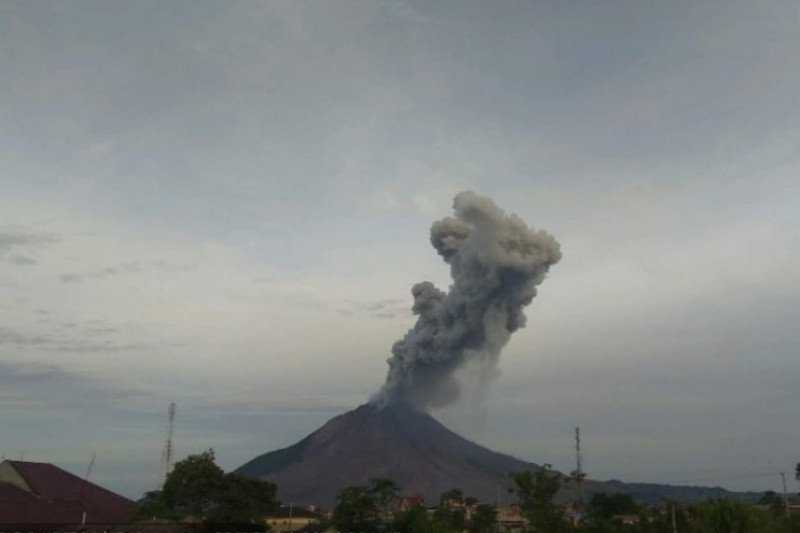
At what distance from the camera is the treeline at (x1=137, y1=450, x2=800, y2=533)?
45.6 meters

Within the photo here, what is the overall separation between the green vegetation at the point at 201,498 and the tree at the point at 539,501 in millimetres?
27378

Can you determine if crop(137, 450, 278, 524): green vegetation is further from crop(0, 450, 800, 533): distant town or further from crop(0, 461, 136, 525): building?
crop(0, 461, 136, 525): building

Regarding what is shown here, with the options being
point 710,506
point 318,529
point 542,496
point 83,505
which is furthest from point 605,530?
point 83,505

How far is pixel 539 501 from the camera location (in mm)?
59812

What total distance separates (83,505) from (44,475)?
40.4ft

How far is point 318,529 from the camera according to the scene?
9156 cm

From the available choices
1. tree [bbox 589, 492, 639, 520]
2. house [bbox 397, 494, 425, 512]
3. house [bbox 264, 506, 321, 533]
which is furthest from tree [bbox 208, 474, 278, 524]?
tree [bbox 589, 492, 639, 520]

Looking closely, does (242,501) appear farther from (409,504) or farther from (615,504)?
(615,504)

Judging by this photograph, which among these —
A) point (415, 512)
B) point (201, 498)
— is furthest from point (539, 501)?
point (201, 498)

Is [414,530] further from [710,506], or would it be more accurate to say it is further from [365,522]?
[710,506]

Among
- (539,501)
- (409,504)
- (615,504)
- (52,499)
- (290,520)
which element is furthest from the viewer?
(409,504)

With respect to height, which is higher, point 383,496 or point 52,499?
point 383,496

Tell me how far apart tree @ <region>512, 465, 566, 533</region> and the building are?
4085 cm

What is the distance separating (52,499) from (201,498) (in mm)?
19228
